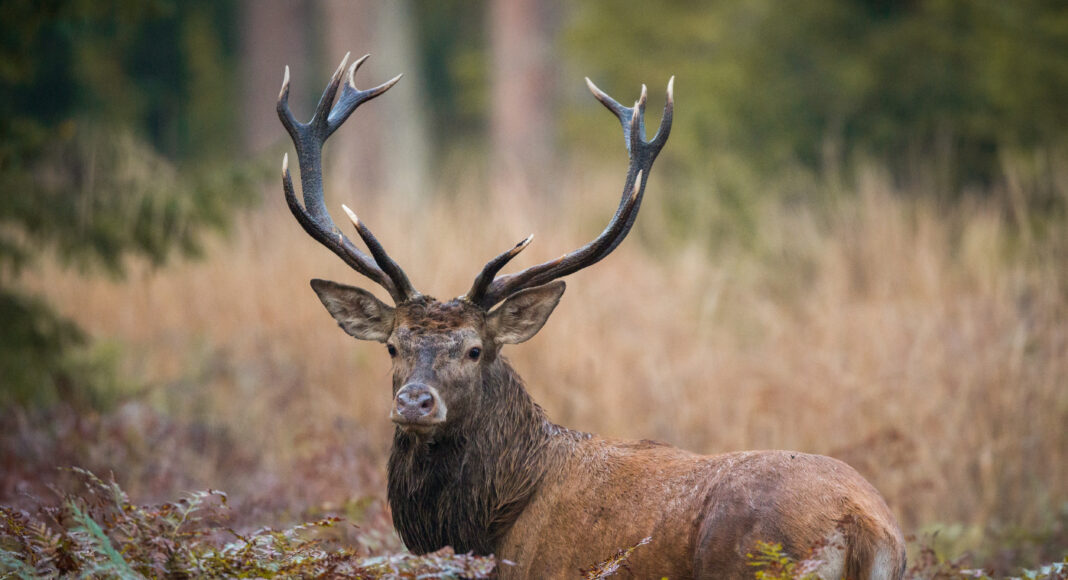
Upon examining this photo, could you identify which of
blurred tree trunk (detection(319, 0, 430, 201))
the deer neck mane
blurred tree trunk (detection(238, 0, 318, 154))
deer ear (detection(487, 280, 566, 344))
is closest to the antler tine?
deer ear (detection(487, 280, 566, 344))

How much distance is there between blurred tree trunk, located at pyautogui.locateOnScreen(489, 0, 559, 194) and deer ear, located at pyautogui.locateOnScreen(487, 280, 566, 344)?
503 inches

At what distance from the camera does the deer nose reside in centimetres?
423

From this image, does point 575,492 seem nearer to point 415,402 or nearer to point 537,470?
point 537,470

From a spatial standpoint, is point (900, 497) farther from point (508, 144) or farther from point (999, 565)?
point (508, 144)

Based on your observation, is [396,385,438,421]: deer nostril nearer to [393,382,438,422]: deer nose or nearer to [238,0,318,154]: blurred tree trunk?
[393,382,438,422]: deer nose

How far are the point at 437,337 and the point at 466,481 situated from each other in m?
0.62

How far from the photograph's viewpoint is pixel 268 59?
2397 centimetres

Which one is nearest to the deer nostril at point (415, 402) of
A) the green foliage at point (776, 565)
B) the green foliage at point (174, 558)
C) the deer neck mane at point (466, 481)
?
the deer neck mane at point (466, 481)

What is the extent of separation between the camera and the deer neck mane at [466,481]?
4598 mm

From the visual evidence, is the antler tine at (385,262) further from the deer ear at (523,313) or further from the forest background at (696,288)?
the forest background at (696,288)

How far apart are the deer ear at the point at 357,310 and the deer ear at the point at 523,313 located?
1.59 ft

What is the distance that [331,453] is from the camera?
701 cm

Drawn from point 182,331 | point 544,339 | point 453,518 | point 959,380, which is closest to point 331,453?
point 544,339

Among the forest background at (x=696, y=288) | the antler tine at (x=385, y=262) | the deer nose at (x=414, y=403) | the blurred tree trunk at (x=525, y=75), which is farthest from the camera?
the blurred tree trunk at (x=525, y=75)
